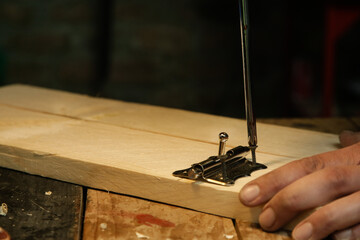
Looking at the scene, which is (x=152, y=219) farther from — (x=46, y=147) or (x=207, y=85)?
(x=207, y=85)

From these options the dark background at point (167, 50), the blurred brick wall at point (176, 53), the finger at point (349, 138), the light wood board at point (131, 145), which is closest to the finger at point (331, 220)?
the light wood board at point (131, 145)

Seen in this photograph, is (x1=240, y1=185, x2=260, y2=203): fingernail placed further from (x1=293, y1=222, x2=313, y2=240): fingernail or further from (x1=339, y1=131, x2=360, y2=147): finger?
(x1=339, y1=131, x2=360, y2=147): finger

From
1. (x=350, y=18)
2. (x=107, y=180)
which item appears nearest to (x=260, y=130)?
(x=107, y=180)

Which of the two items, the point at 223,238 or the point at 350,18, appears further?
the point at 350,18

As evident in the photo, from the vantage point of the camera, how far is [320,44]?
3.15 meters

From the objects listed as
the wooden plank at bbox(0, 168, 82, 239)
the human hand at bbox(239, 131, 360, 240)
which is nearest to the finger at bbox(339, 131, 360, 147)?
the human hand at bbox(239, 131, 360, 240)

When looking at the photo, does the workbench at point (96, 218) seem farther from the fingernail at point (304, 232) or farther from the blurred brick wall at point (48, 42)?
the blurred brick wall at point (48, 42)

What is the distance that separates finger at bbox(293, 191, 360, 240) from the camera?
33.8 inches

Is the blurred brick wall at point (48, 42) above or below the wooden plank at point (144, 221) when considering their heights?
above

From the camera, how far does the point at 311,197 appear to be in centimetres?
89

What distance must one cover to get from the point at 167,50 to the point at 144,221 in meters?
2.33

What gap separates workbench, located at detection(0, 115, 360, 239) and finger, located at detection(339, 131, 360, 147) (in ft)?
1.24

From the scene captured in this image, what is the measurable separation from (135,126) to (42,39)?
6.43 feet

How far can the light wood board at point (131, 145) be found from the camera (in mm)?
1013
